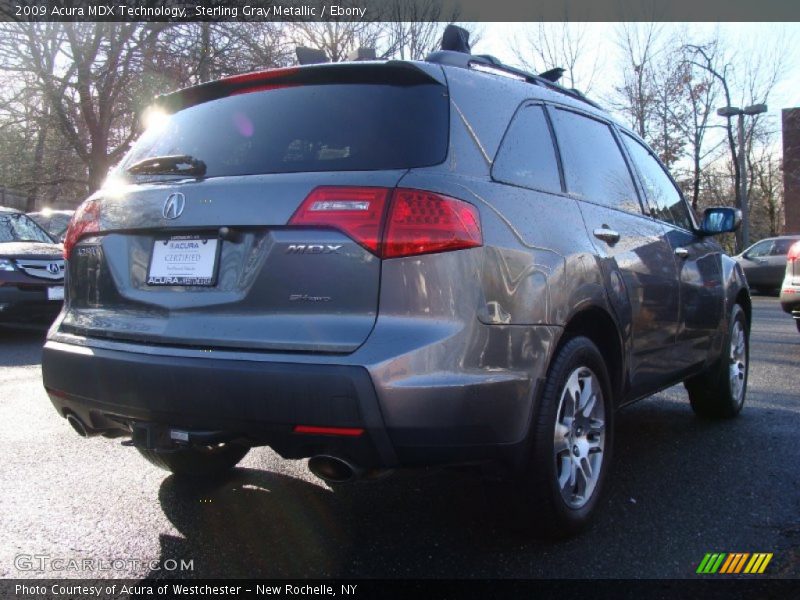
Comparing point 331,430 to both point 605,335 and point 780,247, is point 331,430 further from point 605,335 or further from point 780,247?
point 780,247

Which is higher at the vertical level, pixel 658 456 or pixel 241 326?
pixel 241 326

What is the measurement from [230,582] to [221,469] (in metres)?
1.16

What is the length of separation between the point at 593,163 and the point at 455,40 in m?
0.88

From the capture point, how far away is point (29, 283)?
842 cm

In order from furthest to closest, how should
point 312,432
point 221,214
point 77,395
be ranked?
point 77,395, point 221,214, point 312,432

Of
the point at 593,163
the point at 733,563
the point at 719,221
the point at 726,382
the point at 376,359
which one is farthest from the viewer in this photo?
the point at 726,382

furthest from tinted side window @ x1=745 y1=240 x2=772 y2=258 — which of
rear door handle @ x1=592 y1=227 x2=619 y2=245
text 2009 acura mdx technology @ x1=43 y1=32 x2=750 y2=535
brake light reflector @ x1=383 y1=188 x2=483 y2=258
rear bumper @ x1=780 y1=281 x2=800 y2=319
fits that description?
brake light reflector @ x1=383 y1=188 x2=483 y2=258

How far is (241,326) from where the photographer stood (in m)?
2.41

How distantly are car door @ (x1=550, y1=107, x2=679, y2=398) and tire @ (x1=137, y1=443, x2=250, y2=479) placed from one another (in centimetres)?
180

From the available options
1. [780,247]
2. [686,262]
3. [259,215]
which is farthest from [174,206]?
[780,247]

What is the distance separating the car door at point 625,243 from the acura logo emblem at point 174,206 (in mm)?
1604

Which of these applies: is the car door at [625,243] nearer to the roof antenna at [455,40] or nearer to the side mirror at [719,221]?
the roof antenna at [455,40]

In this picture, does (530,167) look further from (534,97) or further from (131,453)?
(131,453)

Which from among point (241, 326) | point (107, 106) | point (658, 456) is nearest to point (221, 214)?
point (241, 326)
